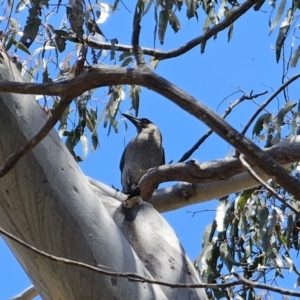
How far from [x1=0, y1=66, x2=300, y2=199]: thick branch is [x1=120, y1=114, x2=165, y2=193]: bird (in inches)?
133

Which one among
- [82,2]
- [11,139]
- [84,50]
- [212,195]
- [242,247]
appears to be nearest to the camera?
[11,139]

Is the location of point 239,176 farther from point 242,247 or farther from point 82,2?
point 242,247

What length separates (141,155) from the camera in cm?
475

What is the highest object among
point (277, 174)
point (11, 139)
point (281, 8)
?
point (281, 8)

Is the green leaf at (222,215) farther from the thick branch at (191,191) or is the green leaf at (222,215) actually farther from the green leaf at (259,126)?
the thick branch at (191,191)

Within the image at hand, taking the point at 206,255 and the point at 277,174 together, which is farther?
→ the point at 206,255

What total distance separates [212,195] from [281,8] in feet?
2.80

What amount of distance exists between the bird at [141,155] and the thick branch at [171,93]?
11.1 ft

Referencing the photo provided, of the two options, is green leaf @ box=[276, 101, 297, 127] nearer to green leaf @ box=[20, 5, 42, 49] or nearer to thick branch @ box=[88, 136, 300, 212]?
thick branch @ box=[88, 136, 300, 212]

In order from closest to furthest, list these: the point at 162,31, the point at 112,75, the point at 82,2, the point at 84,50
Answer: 1. the point at 112,75
2. the point at 84,50
3. the point at 82,2
4. the point at 162,31

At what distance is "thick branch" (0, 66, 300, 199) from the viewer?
923 millimetres

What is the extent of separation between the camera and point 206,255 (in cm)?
321

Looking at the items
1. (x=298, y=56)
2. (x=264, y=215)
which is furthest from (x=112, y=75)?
(x=264, y=215)

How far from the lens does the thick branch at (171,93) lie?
36.4 inches
